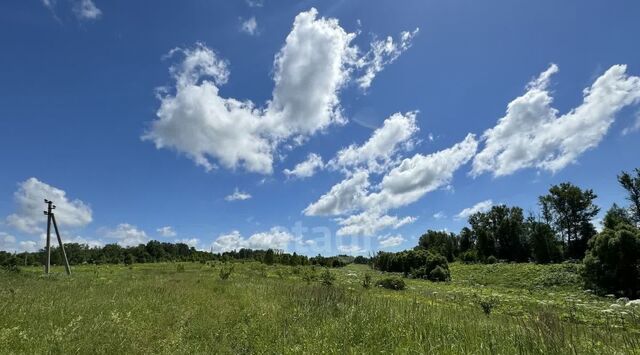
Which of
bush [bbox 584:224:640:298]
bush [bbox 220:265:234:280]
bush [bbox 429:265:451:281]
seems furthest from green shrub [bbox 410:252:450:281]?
bush [bbox 220:265:234:280]

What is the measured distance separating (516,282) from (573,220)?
140ft

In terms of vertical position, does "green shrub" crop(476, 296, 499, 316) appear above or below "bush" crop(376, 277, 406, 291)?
above

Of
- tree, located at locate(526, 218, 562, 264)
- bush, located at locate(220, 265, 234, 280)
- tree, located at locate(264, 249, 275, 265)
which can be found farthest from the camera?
tree, located at locate(264, 249, 275, 265)

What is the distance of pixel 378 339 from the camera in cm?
729

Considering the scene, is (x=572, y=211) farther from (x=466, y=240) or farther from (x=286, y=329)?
(x=286, y=329)

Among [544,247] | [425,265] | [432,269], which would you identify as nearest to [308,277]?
[432,269]

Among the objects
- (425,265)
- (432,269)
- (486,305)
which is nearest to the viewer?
(486,305)

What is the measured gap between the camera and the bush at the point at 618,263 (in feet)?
92.6

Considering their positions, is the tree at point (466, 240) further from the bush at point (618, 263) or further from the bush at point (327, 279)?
the bush at point (327, 279)

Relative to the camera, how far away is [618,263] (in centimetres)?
2898

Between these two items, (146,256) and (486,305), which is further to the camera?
(146,256)

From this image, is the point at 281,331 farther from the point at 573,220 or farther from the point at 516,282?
the point at 573,220

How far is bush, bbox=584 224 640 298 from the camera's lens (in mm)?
28234

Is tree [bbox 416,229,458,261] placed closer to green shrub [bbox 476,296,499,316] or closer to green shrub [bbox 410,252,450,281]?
green shrub [bbox 410,252,450,281]
